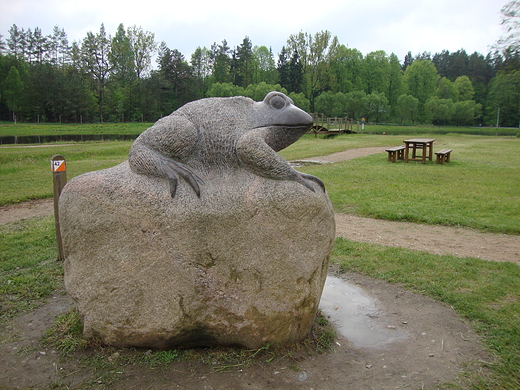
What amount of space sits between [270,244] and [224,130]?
1142 mm

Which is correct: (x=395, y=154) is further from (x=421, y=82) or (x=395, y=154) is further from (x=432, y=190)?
(x=421, y=82)

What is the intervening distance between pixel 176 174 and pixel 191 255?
0.73 m

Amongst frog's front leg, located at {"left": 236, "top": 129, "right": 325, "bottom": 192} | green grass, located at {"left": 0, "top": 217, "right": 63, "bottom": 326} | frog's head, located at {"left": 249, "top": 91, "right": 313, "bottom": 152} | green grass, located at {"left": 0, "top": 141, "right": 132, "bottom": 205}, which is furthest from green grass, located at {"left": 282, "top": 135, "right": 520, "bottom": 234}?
green grass, located at {"left": 0, "top": 141, "right": 132, "bottom": 205}

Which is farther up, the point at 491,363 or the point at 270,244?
the point at 270,244

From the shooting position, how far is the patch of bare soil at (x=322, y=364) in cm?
320

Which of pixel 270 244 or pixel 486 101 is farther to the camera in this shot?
pixel 486 101

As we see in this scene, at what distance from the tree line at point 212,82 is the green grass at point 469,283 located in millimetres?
30992

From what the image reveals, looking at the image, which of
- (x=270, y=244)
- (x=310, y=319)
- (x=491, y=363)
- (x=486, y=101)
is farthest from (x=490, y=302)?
(x=486, y=101)

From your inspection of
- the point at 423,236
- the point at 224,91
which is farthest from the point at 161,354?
the point at 224,91

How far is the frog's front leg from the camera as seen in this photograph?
3564 mm

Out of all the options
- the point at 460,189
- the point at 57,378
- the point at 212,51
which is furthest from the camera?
the point at 212,51

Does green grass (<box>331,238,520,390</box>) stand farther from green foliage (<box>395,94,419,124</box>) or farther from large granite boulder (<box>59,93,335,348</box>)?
green foliage (<box>395,94,419,124</box>)

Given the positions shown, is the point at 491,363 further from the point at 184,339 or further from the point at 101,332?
the point at 101,332

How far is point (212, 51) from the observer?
160 ft
